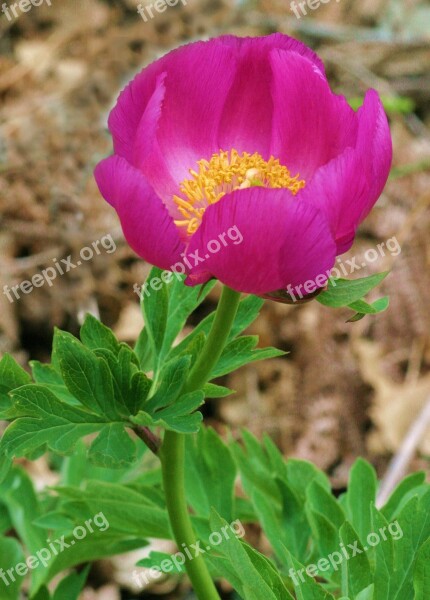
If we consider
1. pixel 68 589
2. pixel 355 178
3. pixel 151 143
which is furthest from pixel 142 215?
pixel 68 589

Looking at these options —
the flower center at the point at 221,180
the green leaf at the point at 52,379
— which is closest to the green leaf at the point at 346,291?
the flower center at the point at 221,180

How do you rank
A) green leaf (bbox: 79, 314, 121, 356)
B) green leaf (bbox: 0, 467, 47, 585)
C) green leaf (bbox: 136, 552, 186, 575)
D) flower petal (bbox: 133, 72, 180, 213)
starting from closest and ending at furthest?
1. flower petal (bbox: 133, 72, 180, 213)
2. green leaf (bbox: 79, 314, 121, 356)
3. green leaf (bbox: 136, 552, 186, 575)
4. green leaf (bbox: 0, 467, 47, 585)

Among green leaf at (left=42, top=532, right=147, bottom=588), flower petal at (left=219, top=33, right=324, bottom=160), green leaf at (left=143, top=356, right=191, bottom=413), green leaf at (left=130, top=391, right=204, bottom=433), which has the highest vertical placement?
flower petal at (left=219, top=33, right=324, bottom=160)

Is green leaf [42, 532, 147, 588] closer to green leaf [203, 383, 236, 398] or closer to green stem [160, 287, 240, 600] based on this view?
green stem [160, 287, 240, 600]

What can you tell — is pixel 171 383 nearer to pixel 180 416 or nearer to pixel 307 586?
pixel 180 416

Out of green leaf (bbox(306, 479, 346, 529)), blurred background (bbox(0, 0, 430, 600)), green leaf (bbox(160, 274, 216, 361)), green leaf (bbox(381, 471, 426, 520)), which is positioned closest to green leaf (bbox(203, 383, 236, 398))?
green leaf (bbox(160, 274, 216, 361))

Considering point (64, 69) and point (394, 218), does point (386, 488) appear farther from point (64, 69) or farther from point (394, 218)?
point (64, 69)

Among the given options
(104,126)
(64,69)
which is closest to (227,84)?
(104,126)
